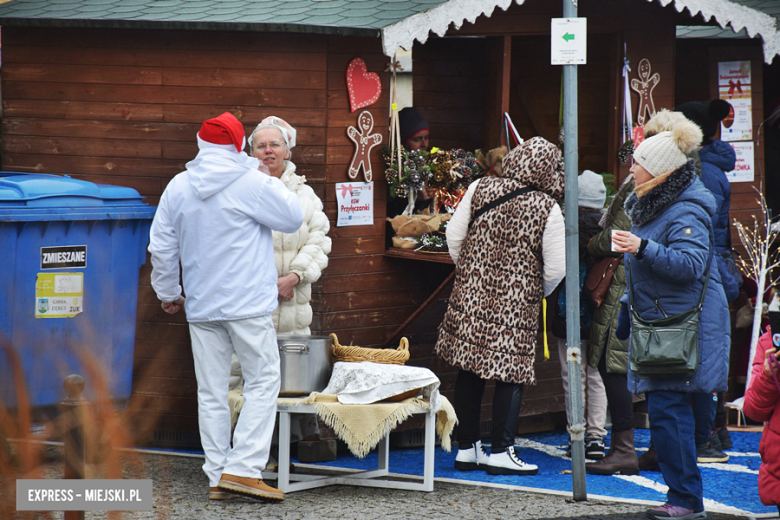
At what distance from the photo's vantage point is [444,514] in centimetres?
460

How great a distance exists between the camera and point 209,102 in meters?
5.76

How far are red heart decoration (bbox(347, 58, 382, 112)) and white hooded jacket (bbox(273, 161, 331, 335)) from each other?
2.62 ft

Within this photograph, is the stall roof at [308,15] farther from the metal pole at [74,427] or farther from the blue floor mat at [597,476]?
the metal pole at [74,427]

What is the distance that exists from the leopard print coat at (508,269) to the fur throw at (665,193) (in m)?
0.84

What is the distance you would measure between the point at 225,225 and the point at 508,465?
2.29 metres

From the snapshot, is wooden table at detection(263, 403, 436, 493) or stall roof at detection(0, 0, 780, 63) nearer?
wooden table at detection(263, 403, 436, 493)

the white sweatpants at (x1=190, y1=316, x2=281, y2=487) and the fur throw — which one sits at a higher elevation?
the fur throw

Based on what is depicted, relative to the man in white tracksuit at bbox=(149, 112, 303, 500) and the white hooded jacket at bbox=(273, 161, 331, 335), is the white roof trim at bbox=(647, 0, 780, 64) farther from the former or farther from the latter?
the man in white tracksuit at bbox=(149, 112, 303, 500)

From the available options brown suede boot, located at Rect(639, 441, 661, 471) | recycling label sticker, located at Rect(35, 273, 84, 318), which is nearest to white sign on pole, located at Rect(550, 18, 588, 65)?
brown suede boot, located at Rect(639, 441, 661, 471)

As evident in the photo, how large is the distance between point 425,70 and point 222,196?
3289mm

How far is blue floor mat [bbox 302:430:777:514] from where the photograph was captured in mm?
5059

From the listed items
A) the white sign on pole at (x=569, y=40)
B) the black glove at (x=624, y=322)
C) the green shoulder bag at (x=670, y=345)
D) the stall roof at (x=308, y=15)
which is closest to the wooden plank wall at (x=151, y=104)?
the stall roof at (x=308, y=15)

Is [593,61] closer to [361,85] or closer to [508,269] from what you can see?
[361,85]

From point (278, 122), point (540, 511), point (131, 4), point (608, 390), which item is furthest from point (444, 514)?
point (131, 4)
